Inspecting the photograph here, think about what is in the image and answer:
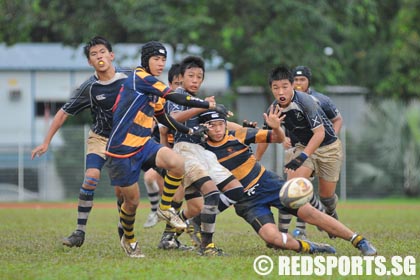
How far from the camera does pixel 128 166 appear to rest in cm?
922

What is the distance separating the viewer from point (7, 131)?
108 feet

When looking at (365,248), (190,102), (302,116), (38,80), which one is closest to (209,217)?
(190,102)

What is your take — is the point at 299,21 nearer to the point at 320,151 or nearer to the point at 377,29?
the point at 377,29

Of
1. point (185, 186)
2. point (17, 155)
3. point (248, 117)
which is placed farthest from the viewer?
point (248, 117)

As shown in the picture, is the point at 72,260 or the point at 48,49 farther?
the point at 48,49

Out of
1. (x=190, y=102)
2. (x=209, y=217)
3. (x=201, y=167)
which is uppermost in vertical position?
(x=190, y=102)

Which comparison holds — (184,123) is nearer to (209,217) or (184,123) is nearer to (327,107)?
(209,217)

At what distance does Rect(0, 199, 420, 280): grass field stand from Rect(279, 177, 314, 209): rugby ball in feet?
1.88

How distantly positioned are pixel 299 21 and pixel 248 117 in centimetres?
416

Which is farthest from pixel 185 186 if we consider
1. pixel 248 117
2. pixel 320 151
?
pixel 248 117

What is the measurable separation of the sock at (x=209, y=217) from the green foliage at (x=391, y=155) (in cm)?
1909

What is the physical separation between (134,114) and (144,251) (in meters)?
1.82

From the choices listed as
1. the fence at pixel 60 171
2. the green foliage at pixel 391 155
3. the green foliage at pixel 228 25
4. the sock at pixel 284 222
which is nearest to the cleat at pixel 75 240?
the sock at pixel 284 222

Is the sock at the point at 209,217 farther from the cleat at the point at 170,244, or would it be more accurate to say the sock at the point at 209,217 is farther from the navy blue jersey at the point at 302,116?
the navy blue jersey at the point at 302,116
